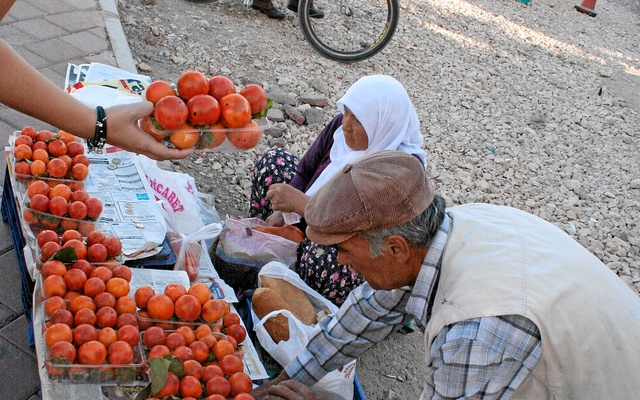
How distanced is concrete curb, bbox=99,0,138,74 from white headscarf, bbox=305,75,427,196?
193 cm

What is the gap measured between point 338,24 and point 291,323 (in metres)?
4.93

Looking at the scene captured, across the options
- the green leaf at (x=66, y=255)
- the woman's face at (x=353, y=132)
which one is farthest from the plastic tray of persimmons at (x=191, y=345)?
the woman's face at (x=353, y=132)

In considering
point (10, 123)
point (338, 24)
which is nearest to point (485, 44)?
point (338, 24)

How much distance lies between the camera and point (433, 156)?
509 centimetres

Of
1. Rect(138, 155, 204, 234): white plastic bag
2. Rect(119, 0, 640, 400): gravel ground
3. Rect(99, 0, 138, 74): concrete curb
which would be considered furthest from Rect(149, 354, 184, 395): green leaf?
Rect(99, 0, 138, 74): concrete curb

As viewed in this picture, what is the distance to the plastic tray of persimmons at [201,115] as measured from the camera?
2148 mm

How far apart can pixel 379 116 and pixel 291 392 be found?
151 cm

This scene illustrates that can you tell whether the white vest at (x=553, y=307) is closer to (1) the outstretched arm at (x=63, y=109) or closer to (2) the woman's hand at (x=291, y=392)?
(2) the woman's hand at (x=291, y=392)

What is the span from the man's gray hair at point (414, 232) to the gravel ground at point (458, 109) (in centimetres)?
137

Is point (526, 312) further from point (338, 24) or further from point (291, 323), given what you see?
point (338, 24)

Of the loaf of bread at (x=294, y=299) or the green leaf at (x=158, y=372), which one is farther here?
the loaf of bread at (x=294, y=299)

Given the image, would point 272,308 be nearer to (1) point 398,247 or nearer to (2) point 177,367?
(2) point 177,367

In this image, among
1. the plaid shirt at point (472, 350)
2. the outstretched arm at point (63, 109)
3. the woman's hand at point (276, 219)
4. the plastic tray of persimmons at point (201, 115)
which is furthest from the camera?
the woman's hand at point (276, 219)

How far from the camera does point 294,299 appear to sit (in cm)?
285
